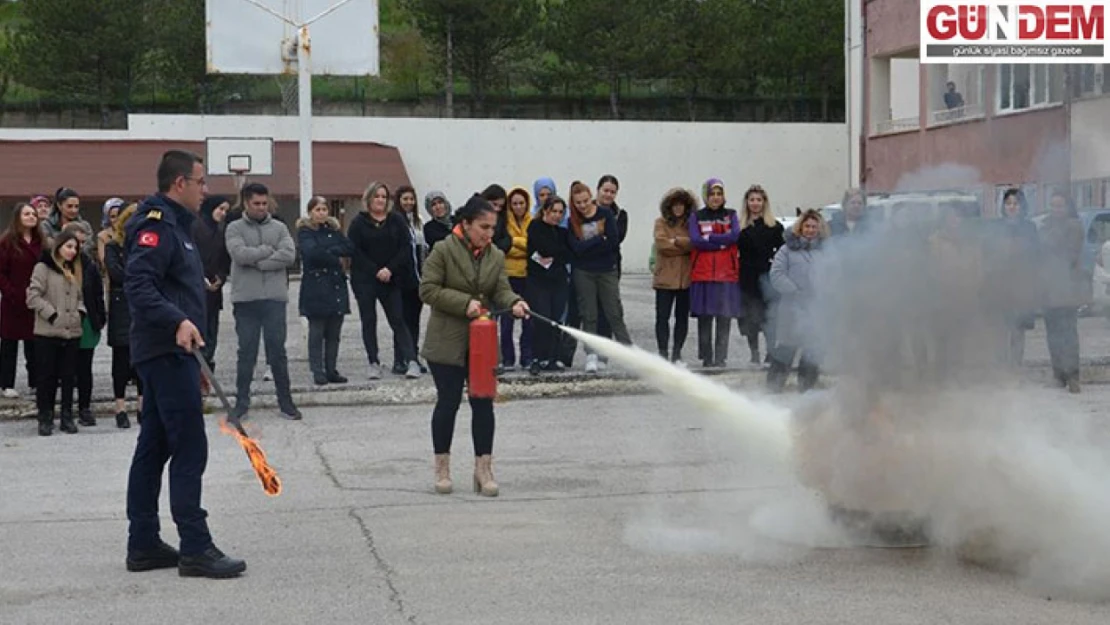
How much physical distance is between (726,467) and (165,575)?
4.06 meters

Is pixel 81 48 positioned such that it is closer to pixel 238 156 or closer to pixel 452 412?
pixel 238 156

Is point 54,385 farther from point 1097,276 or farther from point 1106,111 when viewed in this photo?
point 1097,276

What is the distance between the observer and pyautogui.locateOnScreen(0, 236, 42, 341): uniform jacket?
1241cm

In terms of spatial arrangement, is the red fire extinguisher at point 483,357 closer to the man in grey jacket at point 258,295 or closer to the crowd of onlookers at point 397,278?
the crowd of onlookers at point 397,278

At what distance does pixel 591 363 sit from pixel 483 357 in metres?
5.72

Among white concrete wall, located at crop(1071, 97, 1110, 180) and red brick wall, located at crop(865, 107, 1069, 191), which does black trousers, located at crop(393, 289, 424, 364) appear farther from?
white concrete wall, located at crop(1071, 97, 1110, 180)

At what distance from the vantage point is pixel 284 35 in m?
20.0

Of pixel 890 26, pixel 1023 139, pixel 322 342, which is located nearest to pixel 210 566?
pixel 1023 139

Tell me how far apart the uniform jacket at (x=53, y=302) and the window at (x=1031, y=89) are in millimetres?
7436

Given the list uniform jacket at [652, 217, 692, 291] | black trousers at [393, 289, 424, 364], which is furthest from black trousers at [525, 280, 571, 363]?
black trousers at [393, 289, 424, 364]

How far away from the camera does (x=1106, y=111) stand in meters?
10.4

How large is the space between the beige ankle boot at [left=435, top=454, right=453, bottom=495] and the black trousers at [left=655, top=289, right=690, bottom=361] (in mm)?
5906

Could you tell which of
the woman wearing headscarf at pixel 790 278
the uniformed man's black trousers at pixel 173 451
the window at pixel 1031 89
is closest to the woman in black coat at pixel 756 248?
the woman wearing headscarf at pixel 790 278

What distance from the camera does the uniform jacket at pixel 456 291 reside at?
9016 mm
